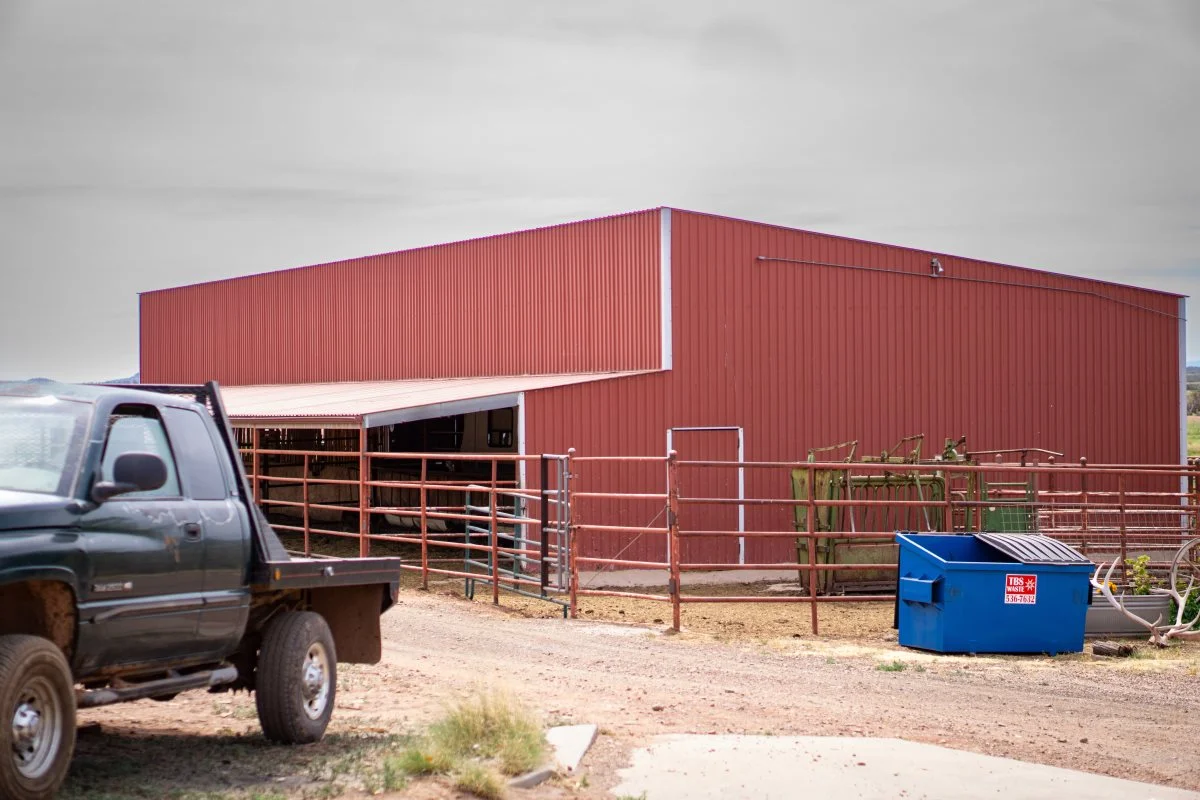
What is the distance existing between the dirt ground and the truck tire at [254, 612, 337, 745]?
0.12 m

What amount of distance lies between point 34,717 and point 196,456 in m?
1.81

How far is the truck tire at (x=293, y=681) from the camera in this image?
7270mm

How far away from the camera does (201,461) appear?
712 cm

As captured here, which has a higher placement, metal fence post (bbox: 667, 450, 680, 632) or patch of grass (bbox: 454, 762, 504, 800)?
metal fence post (bbox: 667, 450, 680, 632)

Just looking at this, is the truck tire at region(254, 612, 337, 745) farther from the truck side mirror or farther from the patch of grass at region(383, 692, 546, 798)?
the truck side mirror

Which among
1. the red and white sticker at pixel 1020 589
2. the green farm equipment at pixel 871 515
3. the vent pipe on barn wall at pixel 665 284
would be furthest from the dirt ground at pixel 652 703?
the vent pipe on barn wall at pixel 665 284

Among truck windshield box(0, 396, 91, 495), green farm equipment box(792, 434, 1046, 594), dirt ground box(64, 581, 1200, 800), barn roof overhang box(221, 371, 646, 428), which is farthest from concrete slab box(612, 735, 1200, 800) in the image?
barn roof overhang box(221, 371, 646, 428)

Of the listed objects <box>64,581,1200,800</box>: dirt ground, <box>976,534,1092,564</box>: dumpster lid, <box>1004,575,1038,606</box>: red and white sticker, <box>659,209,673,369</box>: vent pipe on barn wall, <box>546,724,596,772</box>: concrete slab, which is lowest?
<box>64,581,1200,800</box>: dirt ground

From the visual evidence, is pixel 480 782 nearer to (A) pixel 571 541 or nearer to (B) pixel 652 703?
(B) pixel 652 703

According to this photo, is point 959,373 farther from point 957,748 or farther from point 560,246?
point 957,748

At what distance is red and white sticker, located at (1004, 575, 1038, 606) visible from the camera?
1252 cm

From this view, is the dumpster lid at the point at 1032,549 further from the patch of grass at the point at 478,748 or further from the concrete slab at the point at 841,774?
the patch of grass at the point at 478,748

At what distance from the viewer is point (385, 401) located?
21203 millimetres

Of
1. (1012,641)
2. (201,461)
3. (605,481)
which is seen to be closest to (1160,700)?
(1012,641)
